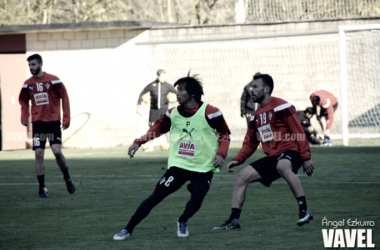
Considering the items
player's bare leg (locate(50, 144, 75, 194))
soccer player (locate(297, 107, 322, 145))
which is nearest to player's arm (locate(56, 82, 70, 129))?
player's bare leg (locate(50, 144, 75, 194))

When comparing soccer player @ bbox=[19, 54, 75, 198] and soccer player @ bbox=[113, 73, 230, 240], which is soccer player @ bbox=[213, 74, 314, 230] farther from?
soccer player @ bbox=[19, 54, 75, 198]

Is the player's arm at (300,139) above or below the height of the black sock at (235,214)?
above

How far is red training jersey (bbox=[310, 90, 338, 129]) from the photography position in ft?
80.0

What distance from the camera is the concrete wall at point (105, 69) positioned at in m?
26.8

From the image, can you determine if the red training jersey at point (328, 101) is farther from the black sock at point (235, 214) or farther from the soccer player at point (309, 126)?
A: the black sock at point (235, 214)

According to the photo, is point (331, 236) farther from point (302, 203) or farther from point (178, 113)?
point (178, 113)

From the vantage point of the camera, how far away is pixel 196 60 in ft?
Answer: 88.3

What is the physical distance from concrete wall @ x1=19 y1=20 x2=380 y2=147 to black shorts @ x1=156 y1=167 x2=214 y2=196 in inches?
683

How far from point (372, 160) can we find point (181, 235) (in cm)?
1033

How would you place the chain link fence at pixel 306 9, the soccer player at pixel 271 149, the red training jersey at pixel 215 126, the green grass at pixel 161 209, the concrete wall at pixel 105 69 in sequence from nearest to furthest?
1. the green grass at pixel 161 209
2. the red training jersey at pixel 215 126
3. the soccer player at pixel 271 149
4. the concrete wall at pixel 105 69
5. the chain link fence at pixel 306 9

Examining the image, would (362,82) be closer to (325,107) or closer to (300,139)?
(325,107)

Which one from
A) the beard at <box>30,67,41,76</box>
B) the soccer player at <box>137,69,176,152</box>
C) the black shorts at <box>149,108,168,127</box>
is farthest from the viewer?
the black shorts at <box>149,108,168,127</box>

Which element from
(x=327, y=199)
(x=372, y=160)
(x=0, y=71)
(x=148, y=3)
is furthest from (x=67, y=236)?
(x=148, y=3)

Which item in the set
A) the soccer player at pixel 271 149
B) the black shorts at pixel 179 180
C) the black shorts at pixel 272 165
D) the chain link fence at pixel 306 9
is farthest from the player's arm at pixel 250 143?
the chain link fence at pixel 306 9
